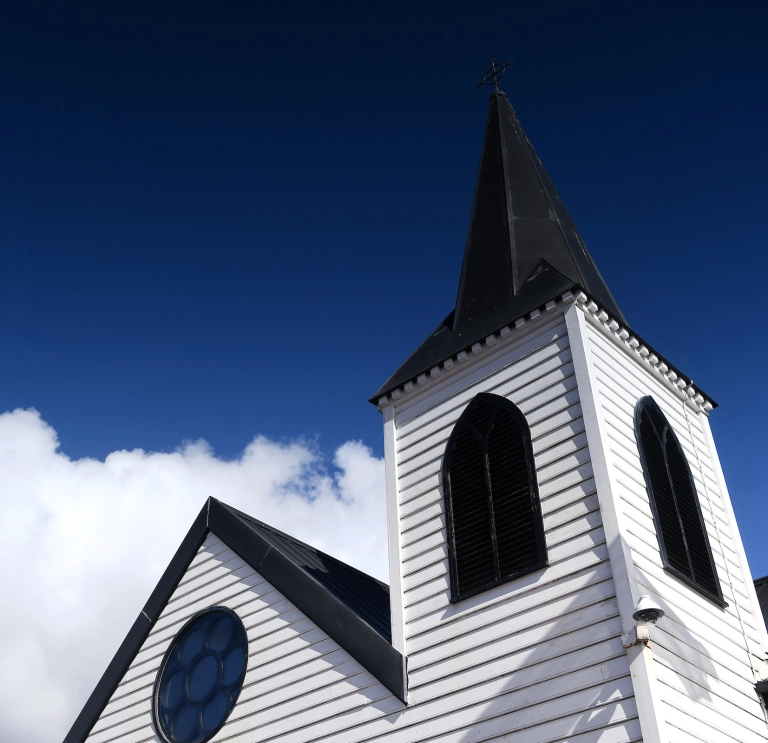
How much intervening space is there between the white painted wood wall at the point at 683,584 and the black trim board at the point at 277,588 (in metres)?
3.21

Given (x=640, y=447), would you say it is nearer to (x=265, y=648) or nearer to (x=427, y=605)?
(x=427, y=605)

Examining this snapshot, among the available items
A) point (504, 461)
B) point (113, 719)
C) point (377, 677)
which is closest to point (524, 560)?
point (504, 461)

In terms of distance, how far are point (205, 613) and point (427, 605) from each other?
4.10 metres

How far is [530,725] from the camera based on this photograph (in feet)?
31.8

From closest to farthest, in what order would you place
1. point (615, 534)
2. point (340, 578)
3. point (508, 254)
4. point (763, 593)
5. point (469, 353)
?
point (615, 534) < point (469, 353) < point (340, 578) < point (508, 254) < point (763, 593)

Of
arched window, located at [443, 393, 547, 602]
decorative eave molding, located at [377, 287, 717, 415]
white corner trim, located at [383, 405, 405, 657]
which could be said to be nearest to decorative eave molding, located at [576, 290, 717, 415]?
decorative eave molding, located at [377, 287, 717, 415]

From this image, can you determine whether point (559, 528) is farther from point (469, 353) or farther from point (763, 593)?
point (763, 593)

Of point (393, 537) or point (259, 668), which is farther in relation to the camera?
point (259, 668)

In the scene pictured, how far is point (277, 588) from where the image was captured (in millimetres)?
13164

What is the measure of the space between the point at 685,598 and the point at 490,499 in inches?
99.5

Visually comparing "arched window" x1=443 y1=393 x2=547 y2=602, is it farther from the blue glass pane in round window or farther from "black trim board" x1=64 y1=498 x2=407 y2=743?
the blue glass pane in round window

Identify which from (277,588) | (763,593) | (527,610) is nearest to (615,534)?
(527,610)

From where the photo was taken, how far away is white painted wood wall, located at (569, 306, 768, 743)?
9.56 m

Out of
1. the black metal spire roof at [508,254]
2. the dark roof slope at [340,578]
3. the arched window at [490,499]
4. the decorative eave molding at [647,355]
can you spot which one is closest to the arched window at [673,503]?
the decorative eave molding at [647,355]
